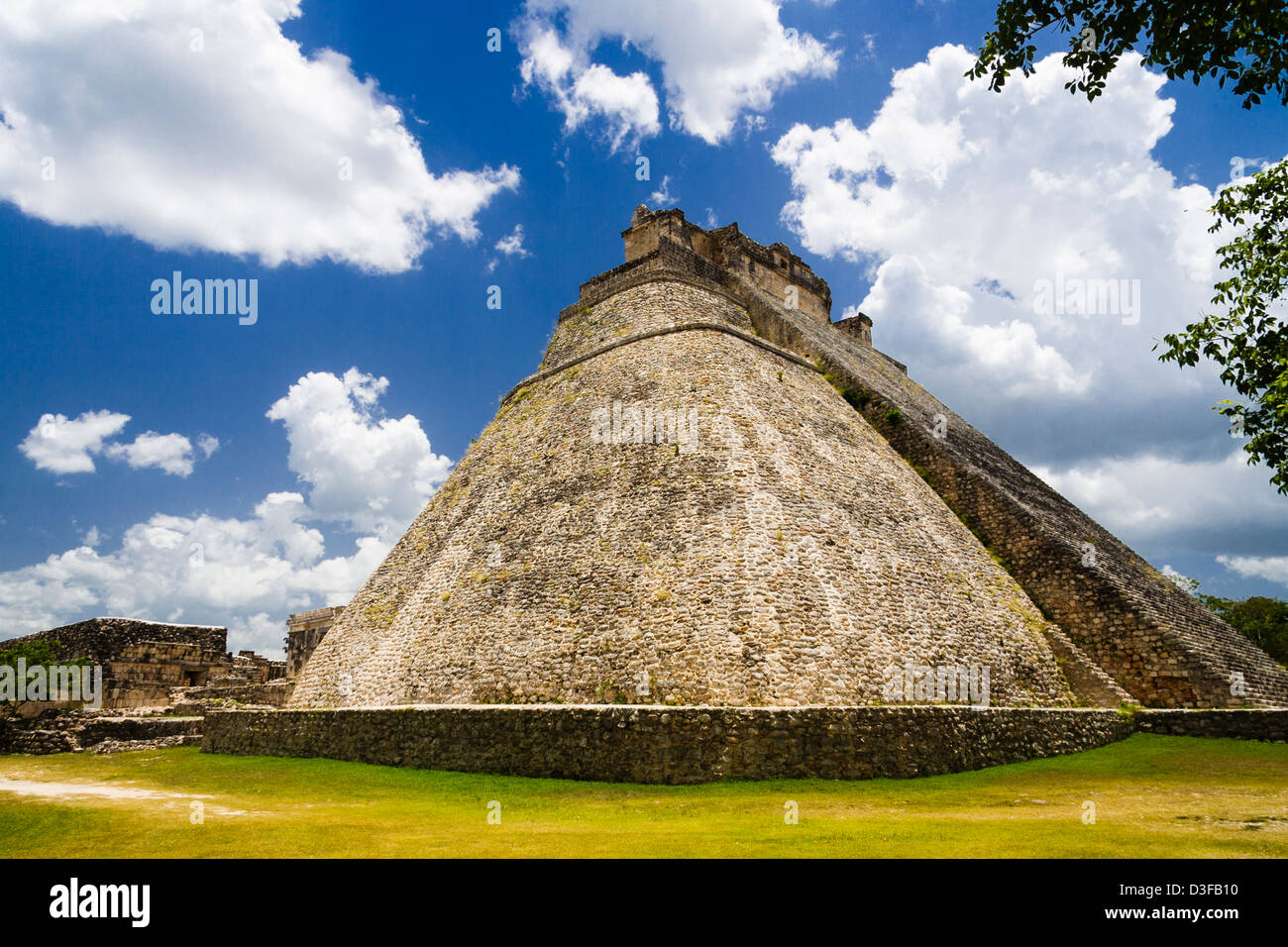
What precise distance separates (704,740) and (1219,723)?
9.47 m

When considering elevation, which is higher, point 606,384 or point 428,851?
point 606,384

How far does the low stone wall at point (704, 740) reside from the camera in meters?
8.81

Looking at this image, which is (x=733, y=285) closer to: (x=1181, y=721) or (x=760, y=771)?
(x=1181, y=721)

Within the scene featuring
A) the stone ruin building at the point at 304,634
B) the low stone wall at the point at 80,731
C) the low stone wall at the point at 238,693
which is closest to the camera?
the low stone wall at the point at 80,731

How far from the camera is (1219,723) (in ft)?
40.0

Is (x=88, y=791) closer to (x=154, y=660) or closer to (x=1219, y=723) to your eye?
(x=154, y=660)

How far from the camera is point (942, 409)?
2784 cm

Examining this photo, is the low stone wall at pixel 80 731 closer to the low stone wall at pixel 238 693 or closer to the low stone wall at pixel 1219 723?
the low stone wall at pixel 238 693

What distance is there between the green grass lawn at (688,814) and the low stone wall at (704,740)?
250 mm

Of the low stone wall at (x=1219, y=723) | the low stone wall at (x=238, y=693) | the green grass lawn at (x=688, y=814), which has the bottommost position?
the low stone wall at (x=238, y=693)

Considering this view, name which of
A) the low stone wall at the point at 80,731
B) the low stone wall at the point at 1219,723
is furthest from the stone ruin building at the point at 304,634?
the low stone wall at the point at 1219,723

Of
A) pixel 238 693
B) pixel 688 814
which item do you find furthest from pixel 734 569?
pixel 238 693
